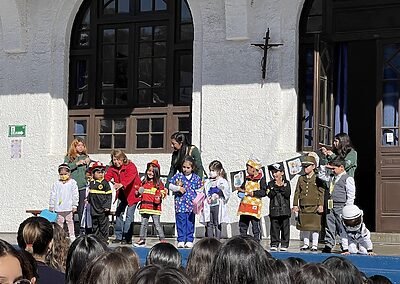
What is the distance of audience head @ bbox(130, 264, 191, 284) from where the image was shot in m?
2.74

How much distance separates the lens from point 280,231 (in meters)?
11.2

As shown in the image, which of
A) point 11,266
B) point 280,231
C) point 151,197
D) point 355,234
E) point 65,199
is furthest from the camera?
point 65,199

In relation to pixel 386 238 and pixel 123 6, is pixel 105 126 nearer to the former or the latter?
pixel 123 6

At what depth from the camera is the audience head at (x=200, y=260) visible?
4.77 m

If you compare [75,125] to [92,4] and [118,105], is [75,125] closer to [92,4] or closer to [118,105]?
[118,105]

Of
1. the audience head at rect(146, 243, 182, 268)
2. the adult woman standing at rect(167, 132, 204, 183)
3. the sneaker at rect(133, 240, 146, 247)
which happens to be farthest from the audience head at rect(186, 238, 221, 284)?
the adult woman standing at rect(167, 132, 204, 183)

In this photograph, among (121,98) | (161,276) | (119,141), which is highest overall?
(121,98)

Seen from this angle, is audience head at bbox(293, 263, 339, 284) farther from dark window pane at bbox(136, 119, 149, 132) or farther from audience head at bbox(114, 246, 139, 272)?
dark window pane at bbox(136, 119, 149, 132)

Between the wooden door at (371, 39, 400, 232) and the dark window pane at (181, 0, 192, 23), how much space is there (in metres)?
3.36

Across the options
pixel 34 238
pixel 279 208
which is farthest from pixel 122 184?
pixel 34 238

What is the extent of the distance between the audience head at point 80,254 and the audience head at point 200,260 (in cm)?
55

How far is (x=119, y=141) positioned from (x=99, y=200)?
2.69 meters

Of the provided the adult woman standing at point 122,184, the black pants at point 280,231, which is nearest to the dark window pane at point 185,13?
the adult woman standing at point 122,184

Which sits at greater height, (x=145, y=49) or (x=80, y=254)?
(x=145, y=49)
